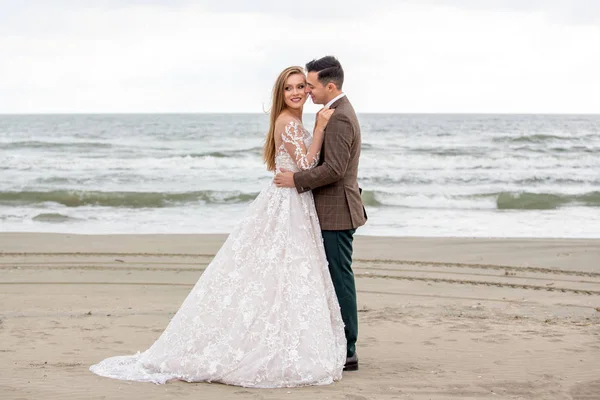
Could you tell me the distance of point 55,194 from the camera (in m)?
18.9

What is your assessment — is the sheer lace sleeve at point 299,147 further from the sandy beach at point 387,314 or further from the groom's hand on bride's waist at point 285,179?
the sandy beach at point 387,314

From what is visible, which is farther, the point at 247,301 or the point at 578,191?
the point at 578,191

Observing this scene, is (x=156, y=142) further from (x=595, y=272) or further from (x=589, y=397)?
(x=589, y=397)

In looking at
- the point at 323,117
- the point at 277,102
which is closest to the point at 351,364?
the point at 323,117

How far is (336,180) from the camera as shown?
14.8 feet

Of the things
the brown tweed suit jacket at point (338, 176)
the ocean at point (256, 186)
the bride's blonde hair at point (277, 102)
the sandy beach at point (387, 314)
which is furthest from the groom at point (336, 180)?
the ocean at point (256, 186)

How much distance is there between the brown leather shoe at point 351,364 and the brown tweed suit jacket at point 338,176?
2.72 ft

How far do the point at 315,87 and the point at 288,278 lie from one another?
1110 millimetres

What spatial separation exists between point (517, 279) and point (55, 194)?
43.1ft

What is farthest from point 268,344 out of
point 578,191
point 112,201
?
point 578,191

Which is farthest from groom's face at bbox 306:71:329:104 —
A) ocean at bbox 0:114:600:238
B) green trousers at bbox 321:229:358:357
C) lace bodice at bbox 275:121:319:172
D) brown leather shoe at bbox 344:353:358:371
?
ocean at bbox 0:114:600:238

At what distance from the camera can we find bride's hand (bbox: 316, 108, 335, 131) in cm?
450

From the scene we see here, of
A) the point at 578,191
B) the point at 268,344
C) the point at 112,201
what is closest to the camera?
the point at 268,344

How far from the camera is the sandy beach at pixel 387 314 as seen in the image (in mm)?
4414
